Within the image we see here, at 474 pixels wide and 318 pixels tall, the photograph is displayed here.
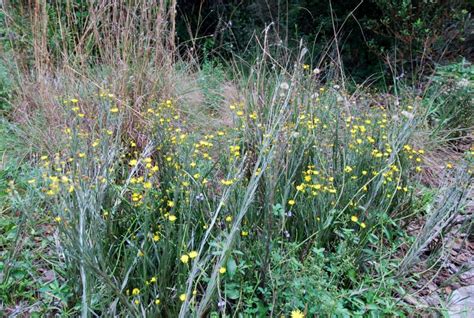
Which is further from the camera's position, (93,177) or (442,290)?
(442,290)

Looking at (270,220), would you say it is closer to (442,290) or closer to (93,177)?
(93,177)

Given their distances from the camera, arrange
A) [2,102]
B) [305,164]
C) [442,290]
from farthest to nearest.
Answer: [2,102] → [305,164] → [442,290]

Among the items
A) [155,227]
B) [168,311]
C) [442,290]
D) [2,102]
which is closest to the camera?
[168,311]

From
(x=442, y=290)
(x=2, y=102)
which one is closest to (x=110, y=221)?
(x=442, y=290)

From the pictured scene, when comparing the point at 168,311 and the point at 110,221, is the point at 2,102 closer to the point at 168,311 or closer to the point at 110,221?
the point at 110,221

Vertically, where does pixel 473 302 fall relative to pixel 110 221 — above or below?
below

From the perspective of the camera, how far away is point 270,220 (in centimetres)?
154

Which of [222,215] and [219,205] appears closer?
[219,205]

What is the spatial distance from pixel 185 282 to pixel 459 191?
4.26 ft

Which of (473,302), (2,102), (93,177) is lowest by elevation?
(2,102)

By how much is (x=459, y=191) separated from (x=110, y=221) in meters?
1.51

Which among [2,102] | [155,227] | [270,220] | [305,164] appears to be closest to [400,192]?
[305,164]

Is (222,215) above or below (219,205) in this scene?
below

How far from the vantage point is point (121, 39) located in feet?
9.67
